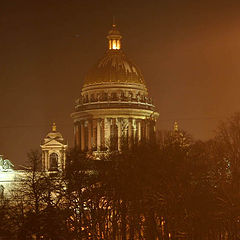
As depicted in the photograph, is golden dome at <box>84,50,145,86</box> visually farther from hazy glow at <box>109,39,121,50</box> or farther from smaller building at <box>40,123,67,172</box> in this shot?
smaller building at <box>40,123,67,172</box>

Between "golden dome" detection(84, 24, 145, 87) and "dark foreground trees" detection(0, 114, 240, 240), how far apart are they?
57259 mm

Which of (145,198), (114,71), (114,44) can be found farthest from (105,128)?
(145,198)

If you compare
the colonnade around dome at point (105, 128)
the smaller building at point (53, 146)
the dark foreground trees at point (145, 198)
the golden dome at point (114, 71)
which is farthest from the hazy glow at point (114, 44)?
the dark foreground trees at point (145, 198)

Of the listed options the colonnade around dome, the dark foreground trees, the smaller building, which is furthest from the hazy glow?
the dark foreground trees

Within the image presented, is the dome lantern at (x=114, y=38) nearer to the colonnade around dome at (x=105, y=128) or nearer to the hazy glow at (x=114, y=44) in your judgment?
the hazy glow at (x=114, y=44)

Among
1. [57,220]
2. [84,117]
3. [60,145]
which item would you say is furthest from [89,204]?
[84,117]

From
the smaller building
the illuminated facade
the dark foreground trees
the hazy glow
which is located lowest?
the dark foreground trees

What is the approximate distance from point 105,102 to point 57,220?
2876 inches

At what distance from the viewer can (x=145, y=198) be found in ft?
242

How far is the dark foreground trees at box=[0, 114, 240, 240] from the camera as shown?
69250 millimetres

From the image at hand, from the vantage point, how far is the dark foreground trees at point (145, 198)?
2726 inches

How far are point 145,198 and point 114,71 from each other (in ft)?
228

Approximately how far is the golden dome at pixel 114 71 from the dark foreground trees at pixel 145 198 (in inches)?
2254

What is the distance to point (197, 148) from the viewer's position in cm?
8550
